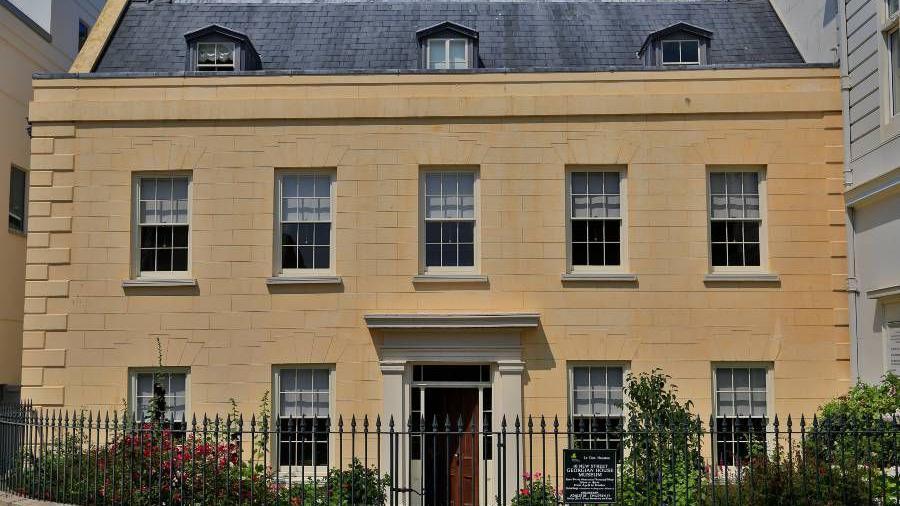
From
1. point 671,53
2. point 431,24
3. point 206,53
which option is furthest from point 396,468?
point 431,24

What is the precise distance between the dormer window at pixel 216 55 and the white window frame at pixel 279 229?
2.77 metres

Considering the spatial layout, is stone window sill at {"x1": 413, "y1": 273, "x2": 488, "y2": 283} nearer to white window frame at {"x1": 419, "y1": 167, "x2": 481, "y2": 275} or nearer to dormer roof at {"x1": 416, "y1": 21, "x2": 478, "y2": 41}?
white window frame at {"x1": 419, "y1": 167, "x2": 481, "y2": 275}

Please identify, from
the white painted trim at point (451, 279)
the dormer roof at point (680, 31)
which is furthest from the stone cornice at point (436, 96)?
the white painted trim at point (451, 279)

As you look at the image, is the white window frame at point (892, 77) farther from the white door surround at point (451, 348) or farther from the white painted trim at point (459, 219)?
the white painted trim at point (459, 219)

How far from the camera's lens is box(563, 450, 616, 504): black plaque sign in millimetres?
12109

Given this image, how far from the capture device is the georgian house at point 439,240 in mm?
17688

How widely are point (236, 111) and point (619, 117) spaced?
6.55 m

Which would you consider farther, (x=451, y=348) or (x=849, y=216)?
(x=451, y=348)

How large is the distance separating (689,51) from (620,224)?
155 inches

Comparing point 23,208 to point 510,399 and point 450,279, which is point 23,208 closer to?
point 450,279

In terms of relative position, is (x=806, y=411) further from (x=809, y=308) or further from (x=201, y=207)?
(x=201, y=207)

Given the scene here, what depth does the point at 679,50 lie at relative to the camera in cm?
1966

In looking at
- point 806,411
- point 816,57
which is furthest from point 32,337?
point 816,57

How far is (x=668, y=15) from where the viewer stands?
2136 cm
